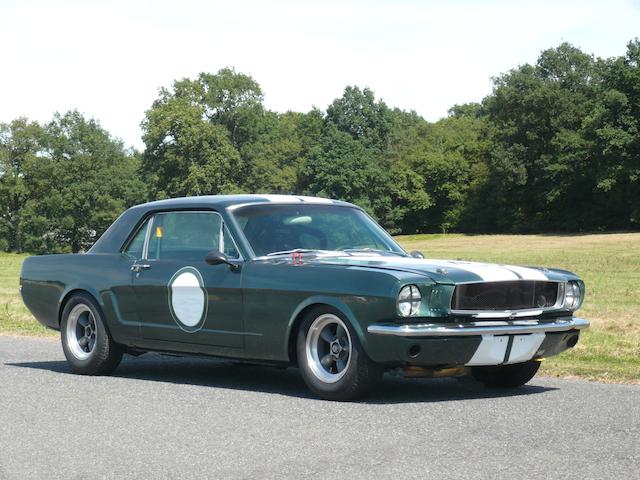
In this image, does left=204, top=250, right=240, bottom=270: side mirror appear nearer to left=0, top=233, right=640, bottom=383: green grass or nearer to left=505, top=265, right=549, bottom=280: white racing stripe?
left=505, top=265, right=549, bottom=280: white racing stripe

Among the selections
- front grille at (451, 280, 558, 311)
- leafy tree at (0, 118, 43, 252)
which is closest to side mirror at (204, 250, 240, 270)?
front grille at (451, 280, 558, 311)

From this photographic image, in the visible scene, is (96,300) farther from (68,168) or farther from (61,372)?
(68,168)

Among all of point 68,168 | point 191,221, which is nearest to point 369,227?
point 191,221

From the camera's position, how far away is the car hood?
24.1 ft

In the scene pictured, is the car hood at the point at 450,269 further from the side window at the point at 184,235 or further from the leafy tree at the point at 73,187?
the leafy tree at the point at 73,187

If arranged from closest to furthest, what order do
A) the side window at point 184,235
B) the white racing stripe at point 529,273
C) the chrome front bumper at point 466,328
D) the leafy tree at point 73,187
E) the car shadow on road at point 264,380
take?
the chrome front bumper at point 466,328
the white racing stripe at point 529,273
the car shadow on road at point 264,380
the side window at point 184,235
the leafy tree at point 73,187

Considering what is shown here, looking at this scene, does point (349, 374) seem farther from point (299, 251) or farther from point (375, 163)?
point (375, 163)

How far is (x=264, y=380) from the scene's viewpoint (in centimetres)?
897

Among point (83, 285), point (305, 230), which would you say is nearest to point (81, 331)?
point (83, 285)

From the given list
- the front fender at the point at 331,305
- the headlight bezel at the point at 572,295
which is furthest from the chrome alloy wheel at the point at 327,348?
the headlight bezel at the point at 572,295

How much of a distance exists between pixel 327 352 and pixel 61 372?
3071mm

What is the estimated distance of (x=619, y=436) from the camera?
602cm

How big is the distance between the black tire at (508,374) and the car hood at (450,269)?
734mm

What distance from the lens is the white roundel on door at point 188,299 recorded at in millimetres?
8500
